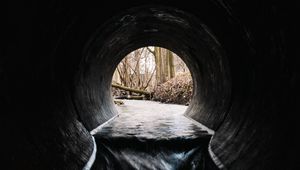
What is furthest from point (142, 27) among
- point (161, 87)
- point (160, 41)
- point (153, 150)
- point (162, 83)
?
point (162, 83)

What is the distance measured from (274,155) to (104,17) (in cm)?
349

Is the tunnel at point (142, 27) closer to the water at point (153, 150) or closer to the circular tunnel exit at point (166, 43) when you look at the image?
the circular tunnel exit at point (166, 43)

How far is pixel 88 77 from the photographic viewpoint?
680 cm

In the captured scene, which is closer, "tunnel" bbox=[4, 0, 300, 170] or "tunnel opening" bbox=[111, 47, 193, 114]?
"tunnel" bbox=[4, 0, 300, 170]

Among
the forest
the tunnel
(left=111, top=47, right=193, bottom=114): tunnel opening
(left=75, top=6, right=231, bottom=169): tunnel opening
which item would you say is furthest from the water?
the forest

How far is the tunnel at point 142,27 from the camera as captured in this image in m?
2.89

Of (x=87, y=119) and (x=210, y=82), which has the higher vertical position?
(x=210, y=82)

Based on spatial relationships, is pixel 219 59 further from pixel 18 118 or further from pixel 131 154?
pixel 18 118

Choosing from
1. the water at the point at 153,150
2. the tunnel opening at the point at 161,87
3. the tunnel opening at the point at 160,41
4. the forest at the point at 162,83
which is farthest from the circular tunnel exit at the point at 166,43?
the forest at the point at 162,83

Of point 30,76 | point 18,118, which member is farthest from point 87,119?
point 18,118

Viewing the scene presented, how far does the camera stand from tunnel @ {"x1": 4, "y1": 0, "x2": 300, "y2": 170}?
289 cm

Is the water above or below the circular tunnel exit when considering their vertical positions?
below

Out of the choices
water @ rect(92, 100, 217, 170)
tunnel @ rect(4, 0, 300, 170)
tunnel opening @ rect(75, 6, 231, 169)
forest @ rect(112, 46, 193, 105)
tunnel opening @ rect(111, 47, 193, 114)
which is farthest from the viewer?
forest @ rect(112, 46, 193, 105)

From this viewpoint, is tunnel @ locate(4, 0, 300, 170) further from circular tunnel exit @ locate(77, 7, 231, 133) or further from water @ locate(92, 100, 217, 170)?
water @ locate(92, 100, 217, 170)
